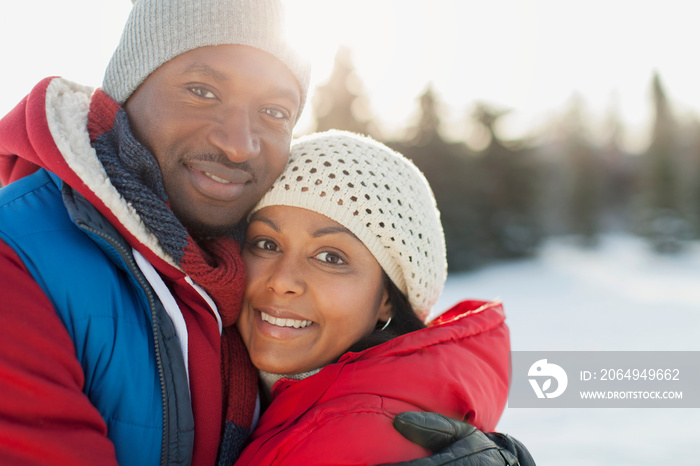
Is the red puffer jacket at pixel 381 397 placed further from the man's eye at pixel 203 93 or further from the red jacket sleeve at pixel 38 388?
the man's eye at pixel 203 93

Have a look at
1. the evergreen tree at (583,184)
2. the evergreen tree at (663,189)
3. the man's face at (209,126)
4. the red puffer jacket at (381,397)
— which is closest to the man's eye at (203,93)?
the man's face at (209,126)

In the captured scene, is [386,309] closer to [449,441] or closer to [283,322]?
[283,322]

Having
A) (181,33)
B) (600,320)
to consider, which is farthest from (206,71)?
(600,320)

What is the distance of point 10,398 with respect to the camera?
115cm

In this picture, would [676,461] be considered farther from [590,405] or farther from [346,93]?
[346,93]

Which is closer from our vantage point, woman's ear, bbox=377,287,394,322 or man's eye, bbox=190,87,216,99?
man's eye, bbox=190,87,216,99

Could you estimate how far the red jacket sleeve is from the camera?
115 cm

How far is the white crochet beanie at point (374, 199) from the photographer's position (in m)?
2.02

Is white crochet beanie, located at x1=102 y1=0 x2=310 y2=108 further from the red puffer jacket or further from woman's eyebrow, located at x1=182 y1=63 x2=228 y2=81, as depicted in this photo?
the red puffer jacket

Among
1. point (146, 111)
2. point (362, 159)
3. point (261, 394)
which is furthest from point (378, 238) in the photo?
point (146, 111)

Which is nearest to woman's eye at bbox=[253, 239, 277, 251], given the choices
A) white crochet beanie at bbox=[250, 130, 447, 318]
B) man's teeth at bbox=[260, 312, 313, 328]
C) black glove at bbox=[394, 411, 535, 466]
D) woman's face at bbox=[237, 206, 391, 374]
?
woman's face at bbox=[237, 206, 391, 374]

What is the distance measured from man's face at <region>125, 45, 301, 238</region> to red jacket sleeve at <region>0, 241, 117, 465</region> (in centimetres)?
→ 59

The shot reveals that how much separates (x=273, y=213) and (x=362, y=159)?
0.41m

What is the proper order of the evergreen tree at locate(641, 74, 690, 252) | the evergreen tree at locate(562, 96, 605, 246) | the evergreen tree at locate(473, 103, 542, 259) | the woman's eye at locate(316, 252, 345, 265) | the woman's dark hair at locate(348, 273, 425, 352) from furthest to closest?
the evergreen tree at locate(562, 96, 605, 246), the evergreen tree at locate(641, 74, 690, 252), the evergreen tree at locate(473, 103, 542, 259), the woman's dark hair at locate(348, 273, 425, 352), the woman's eye at locate(316, 252, 345, 265)
